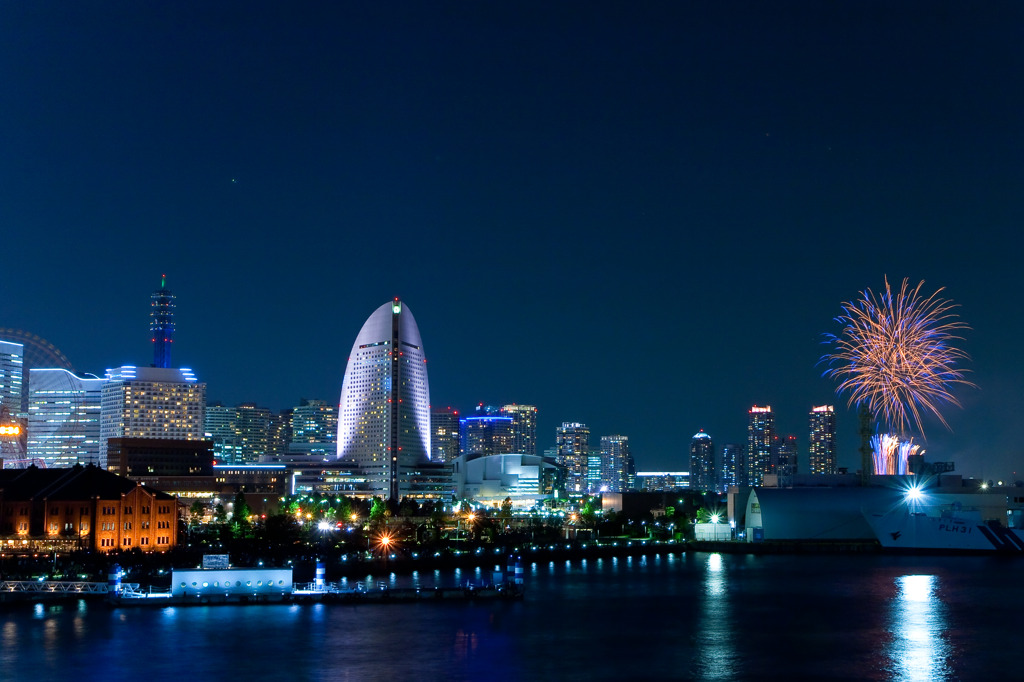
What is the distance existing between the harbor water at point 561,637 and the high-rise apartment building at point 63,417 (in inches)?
4524

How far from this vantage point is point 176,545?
65.6 metres

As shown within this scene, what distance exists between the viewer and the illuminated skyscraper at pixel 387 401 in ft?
460

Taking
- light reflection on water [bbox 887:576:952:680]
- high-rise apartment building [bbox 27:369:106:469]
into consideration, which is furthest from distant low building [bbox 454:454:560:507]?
light reflection on water [bbox 887:576:952:680]

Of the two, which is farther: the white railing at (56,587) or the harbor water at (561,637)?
the white railing at (56,587)

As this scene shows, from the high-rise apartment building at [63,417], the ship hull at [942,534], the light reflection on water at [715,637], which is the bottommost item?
the light reflection on water at [715,637]

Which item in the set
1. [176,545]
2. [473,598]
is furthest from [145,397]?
[473,598]

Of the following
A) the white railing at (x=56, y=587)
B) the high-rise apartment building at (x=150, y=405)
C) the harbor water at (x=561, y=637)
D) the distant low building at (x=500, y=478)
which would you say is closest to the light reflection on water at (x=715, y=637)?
the harbor water at (x=561, y=637)

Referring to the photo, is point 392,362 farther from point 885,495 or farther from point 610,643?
point 610,643

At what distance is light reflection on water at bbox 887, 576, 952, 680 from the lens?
3516 centimetres

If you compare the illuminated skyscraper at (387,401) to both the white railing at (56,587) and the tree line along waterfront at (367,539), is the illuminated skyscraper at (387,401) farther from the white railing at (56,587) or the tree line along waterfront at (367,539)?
the white railing at (56,587)

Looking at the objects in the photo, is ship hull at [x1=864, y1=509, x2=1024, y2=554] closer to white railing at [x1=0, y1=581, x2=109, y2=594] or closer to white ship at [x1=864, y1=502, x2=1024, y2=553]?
white ship at [x1=864, y1=502, x2=1024, y2=553]

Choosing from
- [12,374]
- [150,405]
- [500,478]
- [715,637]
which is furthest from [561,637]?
[12,374]

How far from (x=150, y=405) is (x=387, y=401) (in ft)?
120

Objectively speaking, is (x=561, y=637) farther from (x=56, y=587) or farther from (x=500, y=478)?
(x=500, y=478)
